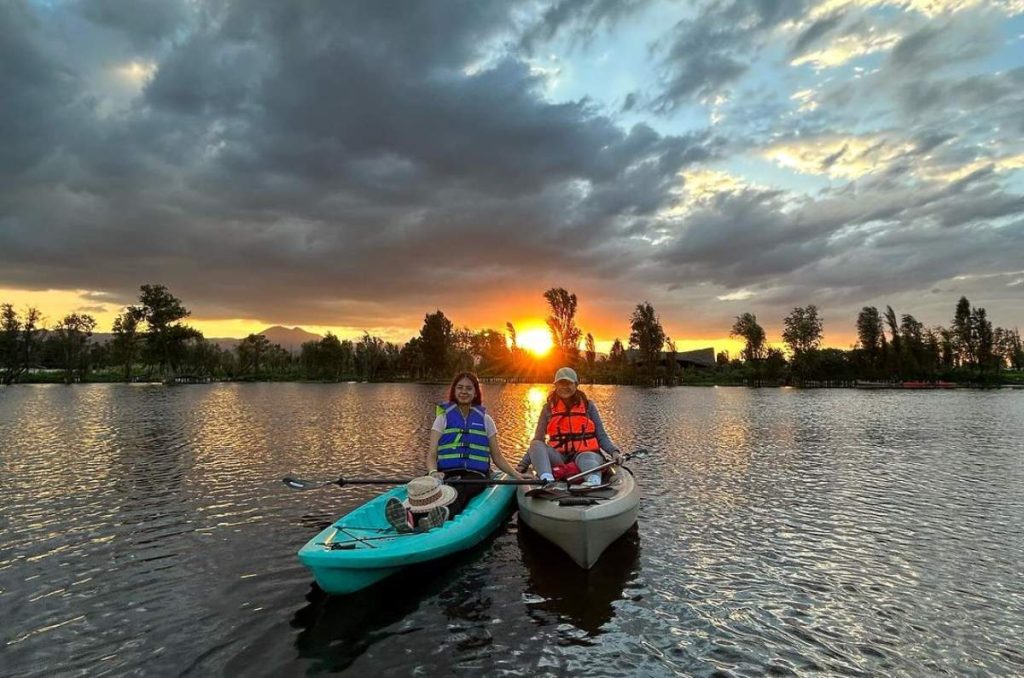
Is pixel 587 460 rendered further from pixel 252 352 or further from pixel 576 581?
pixel 252 352

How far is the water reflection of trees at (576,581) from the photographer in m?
8.17

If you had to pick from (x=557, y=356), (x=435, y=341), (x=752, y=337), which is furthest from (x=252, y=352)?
(x=752, y=337)

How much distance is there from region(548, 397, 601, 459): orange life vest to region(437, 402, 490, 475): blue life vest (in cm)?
181

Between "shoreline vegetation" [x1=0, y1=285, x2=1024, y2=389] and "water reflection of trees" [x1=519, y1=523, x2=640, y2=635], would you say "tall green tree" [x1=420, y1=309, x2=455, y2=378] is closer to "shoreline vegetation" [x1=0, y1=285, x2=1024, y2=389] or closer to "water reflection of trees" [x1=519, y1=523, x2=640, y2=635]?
"shoreline vegetation" [x1=0, y1=285, x2=1024, y2=389]

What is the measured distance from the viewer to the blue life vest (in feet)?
38.3

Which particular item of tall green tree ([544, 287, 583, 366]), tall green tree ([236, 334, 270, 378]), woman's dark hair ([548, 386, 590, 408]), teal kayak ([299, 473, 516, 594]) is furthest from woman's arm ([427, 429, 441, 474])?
tall green tree ([236, 334, 270, 378])

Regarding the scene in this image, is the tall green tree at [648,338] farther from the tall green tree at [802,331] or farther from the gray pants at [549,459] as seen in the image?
the gray pants at [549,459]

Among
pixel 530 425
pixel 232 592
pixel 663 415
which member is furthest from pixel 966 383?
pixel 232 592

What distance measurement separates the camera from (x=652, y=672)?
6.62m

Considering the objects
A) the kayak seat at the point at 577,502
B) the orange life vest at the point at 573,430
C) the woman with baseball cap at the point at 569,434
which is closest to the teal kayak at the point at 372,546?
the kayak seat at the point at 577,502

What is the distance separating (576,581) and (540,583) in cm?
66

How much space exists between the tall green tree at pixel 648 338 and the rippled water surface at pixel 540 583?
333ft

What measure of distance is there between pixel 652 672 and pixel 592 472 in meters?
4.78

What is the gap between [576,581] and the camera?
371 inches
